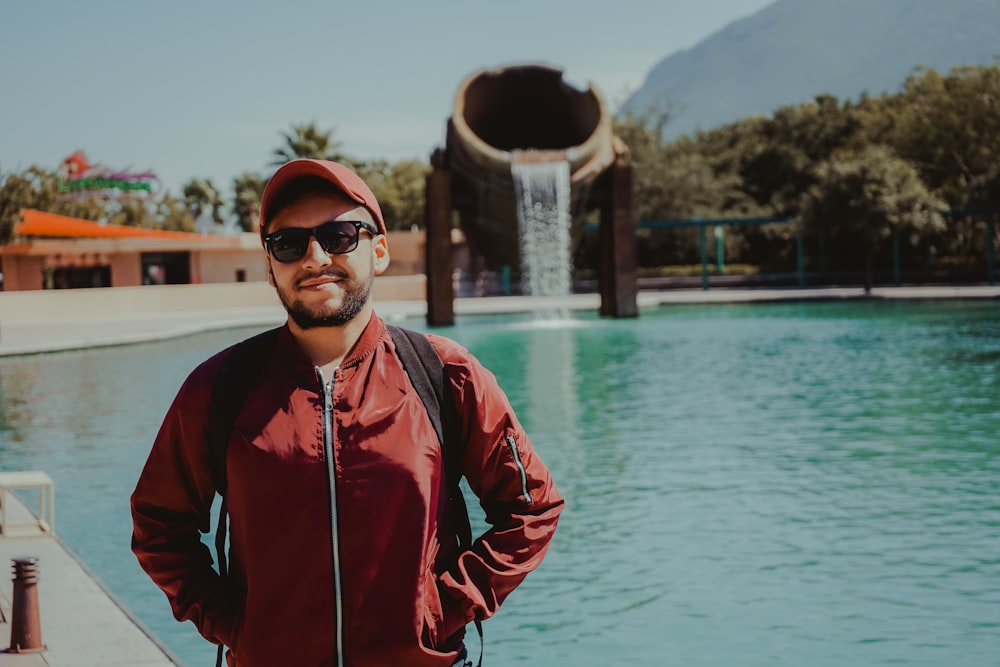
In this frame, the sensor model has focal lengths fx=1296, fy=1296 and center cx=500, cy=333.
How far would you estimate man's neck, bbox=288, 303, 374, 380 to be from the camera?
2.20m

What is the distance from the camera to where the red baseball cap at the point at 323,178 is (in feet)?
7.08

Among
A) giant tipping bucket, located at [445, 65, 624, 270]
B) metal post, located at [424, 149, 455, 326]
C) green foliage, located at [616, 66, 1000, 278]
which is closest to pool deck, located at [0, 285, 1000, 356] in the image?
green foliage, located at [616, 66, 1000, 278]

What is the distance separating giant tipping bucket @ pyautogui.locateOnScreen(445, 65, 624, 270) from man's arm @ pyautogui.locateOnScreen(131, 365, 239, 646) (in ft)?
67.9

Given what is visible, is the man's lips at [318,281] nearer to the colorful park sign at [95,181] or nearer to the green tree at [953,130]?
the green tree at [953,130]

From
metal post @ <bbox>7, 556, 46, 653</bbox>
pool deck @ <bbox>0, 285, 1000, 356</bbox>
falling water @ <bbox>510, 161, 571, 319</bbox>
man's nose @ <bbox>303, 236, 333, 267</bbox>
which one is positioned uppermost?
falling water @ <bbox>510, 161, 571, 319</bbox>

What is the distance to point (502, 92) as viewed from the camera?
25.2 m

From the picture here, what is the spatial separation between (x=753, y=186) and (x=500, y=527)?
49.6 metres

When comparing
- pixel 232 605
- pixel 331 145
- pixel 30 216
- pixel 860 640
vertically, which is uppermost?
pixel 331 145

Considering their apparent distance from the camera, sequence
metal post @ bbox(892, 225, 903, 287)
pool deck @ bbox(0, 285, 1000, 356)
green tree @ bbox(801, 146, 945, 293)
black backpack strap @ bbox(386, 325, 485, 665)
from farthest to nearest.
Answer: metal post @ bbox(892, 225, 903, 287)
green tree @ bbox(801, 146, 945, 293)
pool deck @ bbox(0, 285, 1000, 356)
black backpack strap @ bbox(386, 325, 485, 665)

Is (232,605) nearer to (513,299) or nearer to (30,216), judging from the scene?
(513,299)

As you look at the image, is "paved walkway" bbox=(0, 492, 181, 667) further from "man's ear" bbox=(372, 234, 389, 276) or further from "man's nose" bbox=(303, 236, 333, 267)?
"man's nose" bbox=(303, 236, 333, 267)

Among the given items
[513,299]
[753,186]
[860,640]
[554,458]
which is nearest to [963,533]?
[860,640]

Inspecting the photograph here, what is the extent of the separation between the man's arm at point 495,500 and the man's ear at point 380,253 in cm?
22

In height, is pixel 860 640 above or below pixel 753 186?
below
